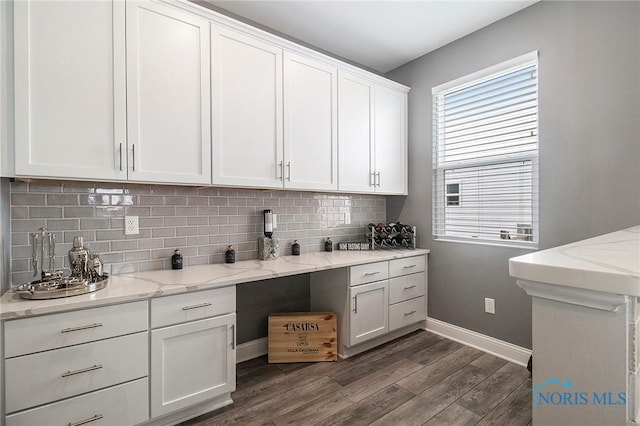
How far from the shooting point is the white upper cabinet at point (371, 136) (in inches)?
110

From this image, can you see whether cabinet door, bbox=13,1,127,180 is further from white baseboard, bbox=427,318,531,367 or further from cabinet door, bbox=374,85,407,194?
white baseboard, bbox=427,318,531,367

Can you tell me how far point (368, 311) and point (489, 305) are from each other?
Result: 107cm

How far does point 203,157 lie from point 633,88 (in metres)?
2.79

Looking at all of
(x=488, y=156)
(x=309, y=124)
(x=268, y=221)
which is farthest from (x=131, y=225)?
(x=488, y=156)

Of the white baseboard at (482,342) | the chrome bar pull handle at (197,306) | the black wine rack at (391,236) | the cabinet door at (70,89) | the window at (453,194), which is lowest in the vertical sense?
the white baseboard at (482,342)

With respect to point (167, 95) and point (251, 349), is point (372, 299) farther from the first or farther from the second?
point (167, 95)

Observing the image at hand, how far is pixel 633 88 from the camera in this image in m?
1.94

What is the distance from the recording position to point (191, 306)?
1723 mm

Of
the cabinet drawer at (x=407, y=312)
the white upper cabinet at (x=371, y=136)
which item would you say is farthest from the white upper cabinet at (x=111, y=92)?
the cabinet drawer at (x=407, y=312)

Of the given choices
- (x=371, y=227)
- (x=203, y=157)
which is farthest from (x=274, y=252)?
(x=371, y=227)

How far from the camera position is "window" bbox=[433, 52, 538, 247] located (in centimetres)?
247

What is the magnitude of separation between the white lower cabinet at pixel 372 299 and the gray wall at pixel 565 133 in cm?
29

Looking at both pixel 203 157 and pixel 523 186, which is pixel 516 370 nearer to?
pixel 523 186

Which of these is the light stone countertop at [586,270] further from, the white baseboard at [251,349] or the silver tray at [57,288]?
the white baseboard at [251,349]
